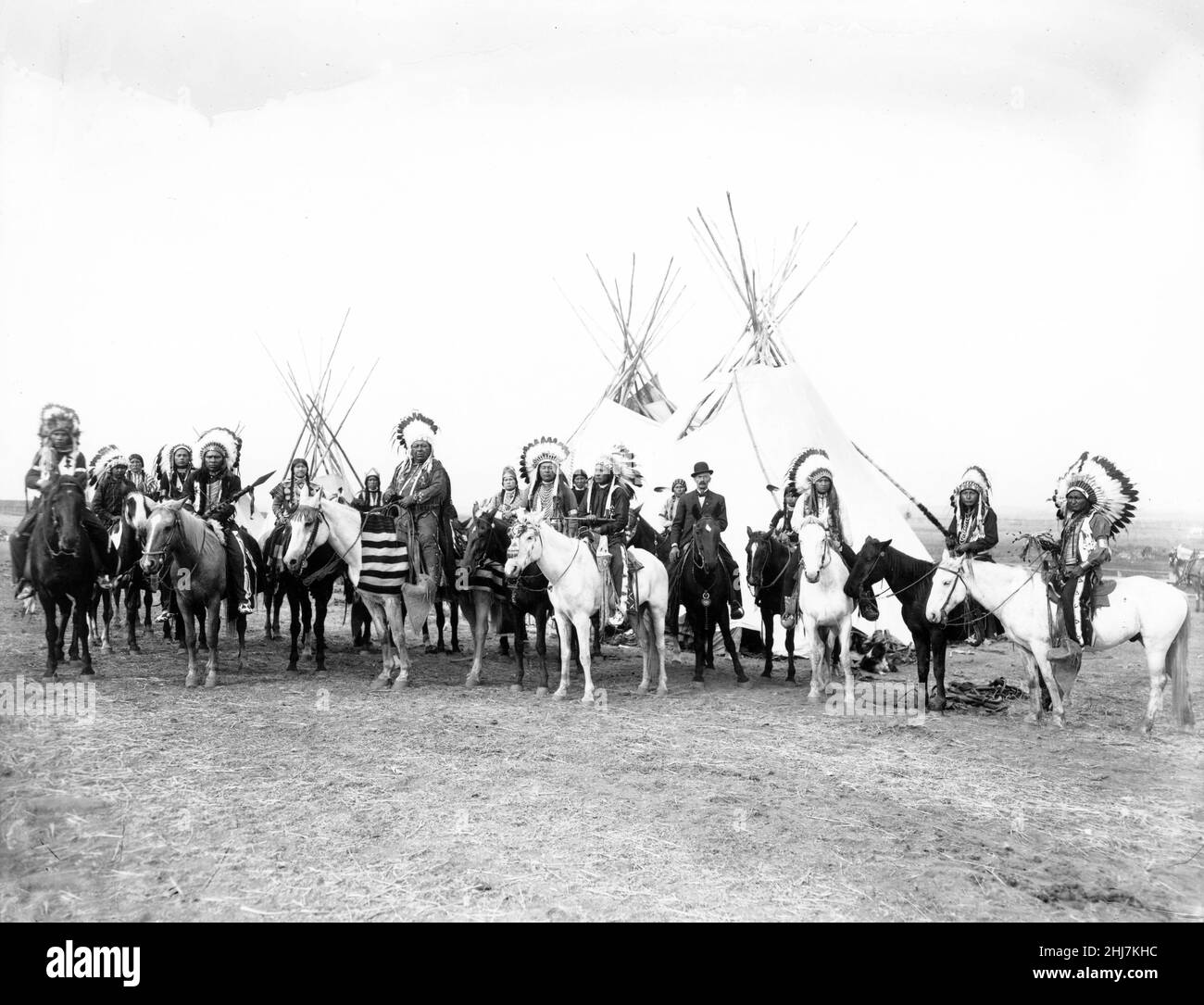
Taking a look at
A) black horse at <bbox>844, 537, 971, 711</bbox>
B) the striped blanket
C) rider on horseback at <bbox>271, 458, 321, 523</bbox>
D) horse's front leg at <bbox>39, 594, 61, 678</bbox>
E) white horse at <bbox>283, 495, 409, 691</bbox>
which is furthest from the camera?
rider on horseback at <bbox>271, 458, 321, 523</bbox>

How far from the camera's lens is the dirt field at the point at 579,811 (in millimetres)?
4160

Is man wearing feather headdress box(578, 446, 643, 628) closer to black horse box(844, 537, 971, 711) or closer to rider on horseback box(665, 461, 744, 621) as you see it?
rider on horseback box(665, 461, 744, 621)

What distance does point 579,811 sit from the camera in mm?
5316

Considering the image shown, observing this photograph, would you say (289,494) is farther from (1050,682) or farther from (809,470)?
(1050,682)

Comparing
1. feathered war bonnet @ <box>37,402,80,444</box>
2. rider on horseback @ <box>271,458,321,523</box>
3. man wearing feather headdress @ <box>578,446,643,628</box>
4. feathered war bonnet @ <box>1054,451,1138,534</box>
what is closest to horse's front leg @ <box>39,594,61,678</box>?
feathered war bonnet @ <box>37,402,80,444</box>

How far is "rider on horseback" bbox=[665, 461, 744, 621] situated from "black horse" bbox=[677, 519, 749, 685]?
9 cm

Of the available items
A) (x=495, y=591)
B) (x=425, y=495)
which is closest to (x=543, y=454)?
(x=425, y=495)

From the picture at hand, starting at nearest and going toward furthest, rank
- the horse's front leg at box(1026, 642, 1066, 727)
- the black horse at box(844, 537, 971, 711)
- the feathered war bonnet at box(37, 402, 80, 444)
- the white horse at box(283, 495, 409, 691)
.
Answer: the feathered war bonnet at box(37, 402, 80, 444), the horse's front leg at box(1026, 642, 1066, 727), the black horse at box(844, 537, 971, 711), the white horse at box(283, 495, 409, 691)

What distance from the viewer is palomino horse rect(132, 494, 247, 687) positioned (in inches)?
310

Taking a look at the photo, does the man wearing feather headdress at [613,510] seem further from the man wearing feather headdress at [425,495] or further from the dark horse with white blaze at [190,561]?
the dark horse with white blaze at [190,561]

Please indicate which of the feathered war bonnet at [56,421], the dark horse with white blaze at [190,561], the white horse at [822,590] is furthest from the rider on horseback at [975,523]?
the feathered war bonnet at [56,421]

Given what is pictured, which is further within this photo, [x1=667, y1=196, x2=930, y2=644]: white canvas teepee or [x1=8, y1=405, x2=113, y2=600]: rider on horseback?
[x1=667, y1=196, x2=930, y2=644]: white canvas teepee

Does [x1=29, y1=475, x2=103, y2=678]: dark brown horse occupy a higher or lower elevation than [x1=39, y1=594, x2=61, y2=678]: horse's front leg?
higher
